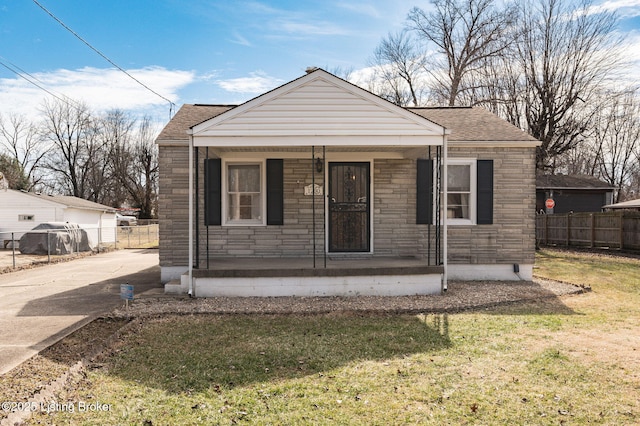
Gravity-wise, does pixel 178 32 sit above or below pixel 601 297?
above

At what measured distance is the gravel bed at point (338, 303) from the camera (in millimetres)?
6871

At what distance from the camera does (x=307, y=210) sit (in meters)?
9.54

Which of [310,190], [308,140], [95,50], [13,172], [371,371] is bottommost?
[371,371]

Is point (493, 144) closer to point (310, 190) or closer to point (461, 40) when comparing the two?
point (310, 190)

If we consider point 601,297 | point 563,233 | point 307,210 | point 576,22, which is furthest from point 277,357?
point 576,22

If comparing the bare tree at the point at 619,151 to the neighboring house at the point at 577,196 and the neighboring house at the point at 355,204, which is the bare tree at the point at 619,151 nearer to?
the neighboring house at the point at 577,196

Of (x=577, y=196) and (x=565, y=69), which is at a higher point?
(x=565, y=69)

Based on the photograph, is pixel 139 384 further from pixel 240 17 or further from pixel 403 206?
pixel 240 17

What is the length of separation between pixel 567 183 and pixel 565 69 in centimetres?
789

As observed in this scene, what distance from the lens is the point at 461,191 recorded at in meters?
9.61

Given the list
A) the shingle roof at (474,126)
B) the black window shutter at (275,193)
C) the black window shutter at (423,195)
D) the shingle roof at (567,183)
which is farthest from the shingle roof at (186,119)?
the shingle roof at (567,183)

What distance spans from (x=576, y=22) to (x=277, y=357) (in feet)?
74.7

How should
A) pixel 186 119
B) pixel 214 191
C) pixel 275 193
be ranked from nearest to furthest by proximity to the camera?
pixel 214 191
pixel 275 193
pixel 186 119

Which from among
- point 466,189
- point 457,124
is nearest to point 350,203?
point 466,189
